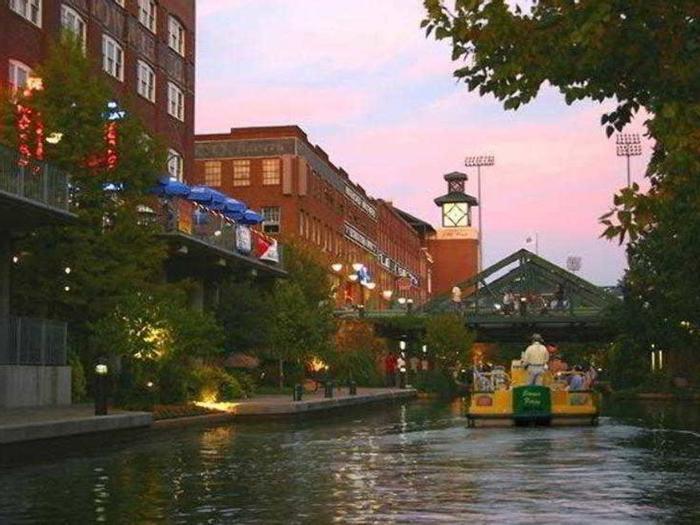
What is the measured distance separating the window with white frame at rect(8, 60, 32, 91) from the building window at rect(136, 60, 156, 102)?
11.1m

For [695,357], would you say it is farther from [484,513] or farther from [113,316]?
[484,513]

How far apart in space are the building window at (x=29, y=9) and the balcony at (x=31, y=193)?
29.3ft

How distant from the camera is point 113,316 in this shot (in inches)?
1289

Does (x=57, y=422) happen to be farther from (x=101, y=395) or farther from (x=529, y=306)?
(x=529, y=306)

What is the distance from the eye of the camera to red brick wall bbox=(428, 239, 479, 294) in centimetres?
16975

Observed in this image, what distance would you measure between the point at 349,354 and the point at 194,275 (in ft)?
51.8

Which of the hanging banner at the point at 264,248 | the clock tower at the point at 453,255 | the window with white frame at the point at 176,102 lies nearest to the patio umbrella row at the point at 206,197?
the hanging banner at the point at 264,248

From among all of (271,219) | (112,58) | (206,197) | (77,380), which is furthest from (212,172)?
(77,380)

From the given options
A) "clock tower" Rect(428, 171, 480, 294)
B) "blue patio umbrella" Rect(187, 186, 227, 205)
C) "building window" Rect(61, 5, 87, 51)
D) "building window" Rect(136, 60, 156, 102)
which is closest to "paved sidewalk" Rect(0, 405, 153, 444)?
"building window" Rect(61, 5, 87, 51)

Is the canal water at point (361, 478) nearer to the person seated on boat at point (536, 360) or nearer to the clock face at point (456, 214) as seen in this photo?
the person seated on boat at point (536, 360)

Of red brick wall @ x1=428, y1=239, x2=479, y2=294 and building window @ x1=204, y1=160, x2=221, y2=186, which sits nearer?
building window @ x1=204, y1=160, x2=221, y2=186

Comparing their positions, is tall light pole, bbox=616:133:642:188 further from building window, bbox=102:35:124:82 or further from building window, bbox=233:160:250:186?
building window, bbox=102:35:124:82

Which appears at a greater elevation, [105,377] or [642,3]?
[642,3]

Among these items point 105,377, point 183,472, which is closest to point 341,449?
point 183,472
